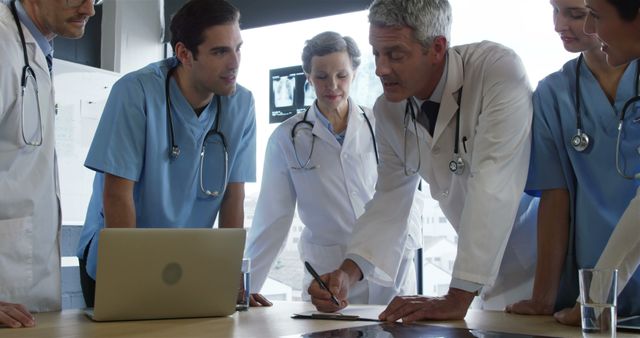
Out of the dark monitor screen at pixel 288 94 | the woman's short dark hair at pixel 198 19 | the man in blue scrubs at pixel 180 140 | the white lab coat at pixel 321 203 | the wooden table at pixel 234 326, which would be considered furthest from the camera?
the dark monitor screen at pixel 288 94

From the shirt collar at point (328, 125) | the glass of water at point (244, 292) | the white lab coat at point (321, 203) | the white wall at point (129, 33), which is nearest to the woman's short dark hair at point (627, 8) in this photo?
the glass of water at point (244, 292)

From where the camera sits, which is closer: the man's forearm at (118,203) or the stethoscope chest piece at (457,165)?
the stethoscope chest piece at (457,165)

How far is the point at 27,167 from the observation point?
1795 mm

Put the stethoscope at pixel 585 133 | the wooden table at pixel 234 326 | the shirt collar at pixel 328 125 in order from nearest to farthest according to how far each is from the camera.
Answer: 1. the wooden table at pixel 234 326
2. the stethoscope at pixel 585 133
3. the shirt collar at pixel 328 125

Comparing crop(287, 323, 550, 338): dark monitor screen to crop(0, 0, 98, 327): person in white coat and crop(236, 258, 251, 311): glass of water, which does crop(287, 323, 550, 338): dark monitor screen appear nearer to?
crop(236, 258, 251, 311): glass of water

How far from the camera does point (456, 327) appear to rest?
138 cm

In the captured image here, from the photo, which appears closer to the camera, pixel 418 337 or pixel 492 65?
pixel 418 337

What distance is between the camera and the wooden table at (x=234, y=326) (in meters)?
1.29

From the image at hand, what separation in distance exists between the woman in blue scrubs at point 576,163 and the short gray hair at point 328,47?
1.17 metres

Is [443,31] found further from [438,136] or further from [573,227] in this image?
[573,227]

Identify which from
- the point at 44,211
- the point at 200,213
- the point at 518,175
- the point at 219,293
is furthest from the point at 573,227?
the point at 44,211

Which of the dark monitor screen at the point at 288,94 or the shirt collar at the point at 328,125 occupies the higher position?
the dark monitor screen at the point at 288,94

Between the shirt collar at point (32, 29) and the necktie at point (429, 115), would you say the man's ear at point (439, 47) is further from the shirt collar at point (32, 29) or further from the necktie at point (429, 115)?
the shirt collar at point (32, 29)

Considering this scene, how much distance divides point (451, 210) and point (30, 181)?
111 centimetres
